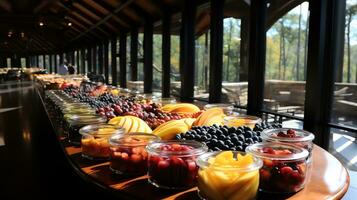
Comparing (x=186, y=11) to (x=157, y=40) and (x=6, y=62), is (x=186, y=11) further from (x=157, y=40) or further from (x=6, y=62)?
(x=6, y=62)

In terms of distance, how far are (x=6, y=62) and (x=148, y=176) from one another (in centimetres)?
4301

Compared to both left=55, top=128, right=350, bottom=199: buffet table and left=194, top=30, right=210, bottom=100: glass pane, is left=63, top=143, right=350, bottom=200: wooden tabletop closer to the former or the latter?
left=55, top=128, right=350, bottom=199: buffet table

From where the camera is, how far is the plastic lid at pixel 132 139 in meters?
1.36

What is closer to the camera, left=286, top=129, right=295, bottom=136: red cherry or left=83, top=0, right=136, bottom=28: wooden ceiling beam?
left=286, top=129, right=295, bottom=136: red cherry

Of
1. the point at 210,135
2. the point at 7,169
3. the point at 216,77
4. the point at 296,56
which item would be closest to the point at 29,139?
the point at 7,169

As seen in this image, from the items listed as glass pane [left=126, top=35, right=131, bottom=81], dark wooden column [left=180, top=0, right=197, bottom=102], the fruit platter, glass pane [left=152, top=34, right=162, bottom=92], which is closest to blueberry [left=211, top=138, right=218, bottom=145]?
the fruit platter

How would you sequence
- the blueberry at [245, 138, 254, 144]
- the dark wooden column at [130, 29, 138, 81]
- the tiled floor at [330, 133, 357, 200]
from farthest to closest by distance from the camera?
1. the dark wooden column at [130, 29, 138, 81]
2. the tiled floor at [330, 133, 357, 200]
3. the blueberry at [245, 138, 254, 144]

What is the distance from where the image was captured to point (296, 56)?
168 inches

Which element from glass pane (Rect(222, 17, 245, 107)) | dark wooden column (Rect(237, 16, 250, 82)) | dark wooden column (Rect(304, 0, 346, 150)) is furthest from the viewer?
glass pane (Rect(222, 17, 245, 107))

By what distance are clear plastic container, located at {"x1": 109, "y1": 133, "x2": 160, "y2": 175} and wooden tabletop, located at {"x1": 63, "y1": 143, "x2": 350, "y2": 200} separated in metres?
0.04

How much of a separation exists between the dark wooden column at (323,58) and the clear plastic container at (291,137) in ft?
8.11

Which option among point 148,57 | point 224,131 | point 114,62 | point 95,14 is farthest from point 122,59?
point 224,131

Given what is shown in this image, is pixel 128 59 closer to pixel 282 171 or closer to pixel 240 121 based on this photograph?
pixel 240 121

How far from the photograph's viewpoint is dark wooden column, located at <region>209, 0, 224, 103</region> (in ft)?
19.6
